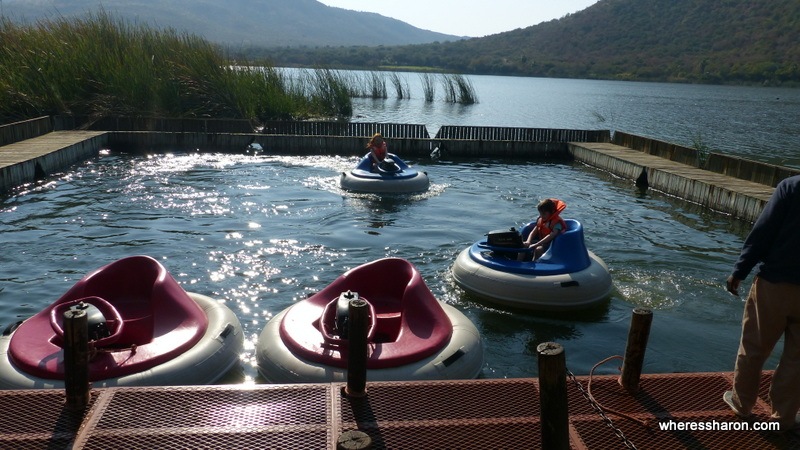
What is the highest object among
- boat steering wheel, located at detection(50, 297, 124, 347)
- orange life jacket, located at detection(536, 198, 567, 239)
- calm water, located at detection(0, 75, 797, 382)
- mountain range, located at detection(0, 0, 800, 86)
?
mountain range, located at detection(0, 0, 800, 86)

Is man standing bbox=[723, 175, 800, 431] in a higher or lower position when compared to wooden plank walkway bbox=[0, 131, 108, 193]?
higher

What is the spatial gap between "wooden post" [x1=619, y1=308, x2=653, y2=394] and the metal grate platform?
10cm

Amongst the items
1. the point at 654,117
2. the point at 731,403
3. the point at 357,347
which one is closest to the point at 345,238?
the point at 357,347

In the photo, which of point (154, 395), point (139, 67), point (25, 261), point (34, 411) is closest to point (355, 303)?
point (154, 395)

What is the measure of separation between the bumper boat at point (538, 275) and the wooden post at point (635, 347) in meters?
2.98

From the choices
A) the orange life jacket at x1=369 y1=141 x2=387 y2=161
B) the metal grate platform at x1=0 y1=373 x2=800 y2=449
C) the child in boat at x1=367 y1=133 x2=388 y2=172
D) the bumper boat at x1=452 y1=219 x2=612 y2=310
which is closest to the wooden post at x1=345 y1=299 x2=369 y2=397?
the metal grate platform at x1=0 y1=373 x2=800 y2=449

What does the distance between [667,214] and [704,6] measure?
12179 cm

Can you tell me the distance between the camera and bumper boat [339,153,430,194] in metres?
15.4

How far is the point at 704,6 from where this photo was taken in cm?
12081

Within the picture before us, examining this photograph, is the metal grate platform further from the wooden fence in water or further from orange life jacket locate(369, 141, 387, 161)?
the wooden fence in water

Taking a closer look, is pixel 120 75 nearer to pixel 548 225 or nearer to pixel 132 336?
pixel 548 225

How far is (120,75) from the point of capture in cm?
2189

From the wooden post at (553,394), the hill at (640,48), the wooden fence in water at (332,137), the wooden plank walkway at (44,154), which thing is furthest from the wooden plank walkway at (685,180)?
the hill at (640,48)

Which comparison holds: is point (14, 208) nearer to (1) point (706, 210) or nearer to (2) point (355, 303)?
(2) point (355, 303)
